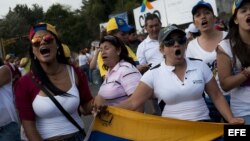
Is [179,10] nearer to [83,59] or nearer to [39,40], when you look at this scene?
[83,59]

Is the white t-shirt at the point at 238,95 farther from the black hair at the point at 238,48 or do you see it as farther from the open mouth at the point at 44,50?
the open mouth at the point at 44,50

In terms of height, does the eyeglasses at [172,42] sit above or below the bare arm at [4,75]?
above

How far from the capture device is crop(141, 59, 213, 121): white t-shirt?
3.91m

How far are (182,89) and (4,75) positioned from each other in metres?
1.63

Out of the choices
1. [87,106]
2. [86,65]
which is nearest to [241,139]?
[87,106]

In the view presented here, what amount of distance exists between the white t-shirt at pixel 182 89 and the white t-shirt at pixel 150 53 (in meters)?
2.96

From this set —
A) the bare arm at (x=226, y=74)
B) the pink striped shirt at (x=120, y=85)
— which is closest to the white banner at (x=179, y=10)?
the pink striped shirt at (x=120, y=85)

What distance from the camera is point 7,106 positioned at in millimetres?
4352

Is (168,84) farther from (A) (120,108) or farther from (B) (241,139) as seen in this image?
(B) (241,139)

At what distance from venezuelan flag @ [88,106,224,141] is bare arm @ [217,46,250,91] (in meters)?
0.38

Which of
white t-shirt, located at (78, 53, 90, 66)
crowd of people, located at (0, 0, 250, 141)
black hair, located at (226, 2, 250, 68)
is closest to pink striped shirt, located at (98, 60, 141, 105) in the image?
crowd of people, located at (0, 0, 250, 141)

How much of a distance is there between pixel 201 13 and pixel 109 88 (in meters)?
1.43

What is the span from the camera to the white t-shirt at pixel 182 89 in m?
3.91

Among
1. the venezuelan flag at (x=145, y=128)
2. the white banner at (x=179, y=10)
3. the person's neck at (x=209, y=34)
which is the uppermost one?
the person's neck at (x=209, y=34)
